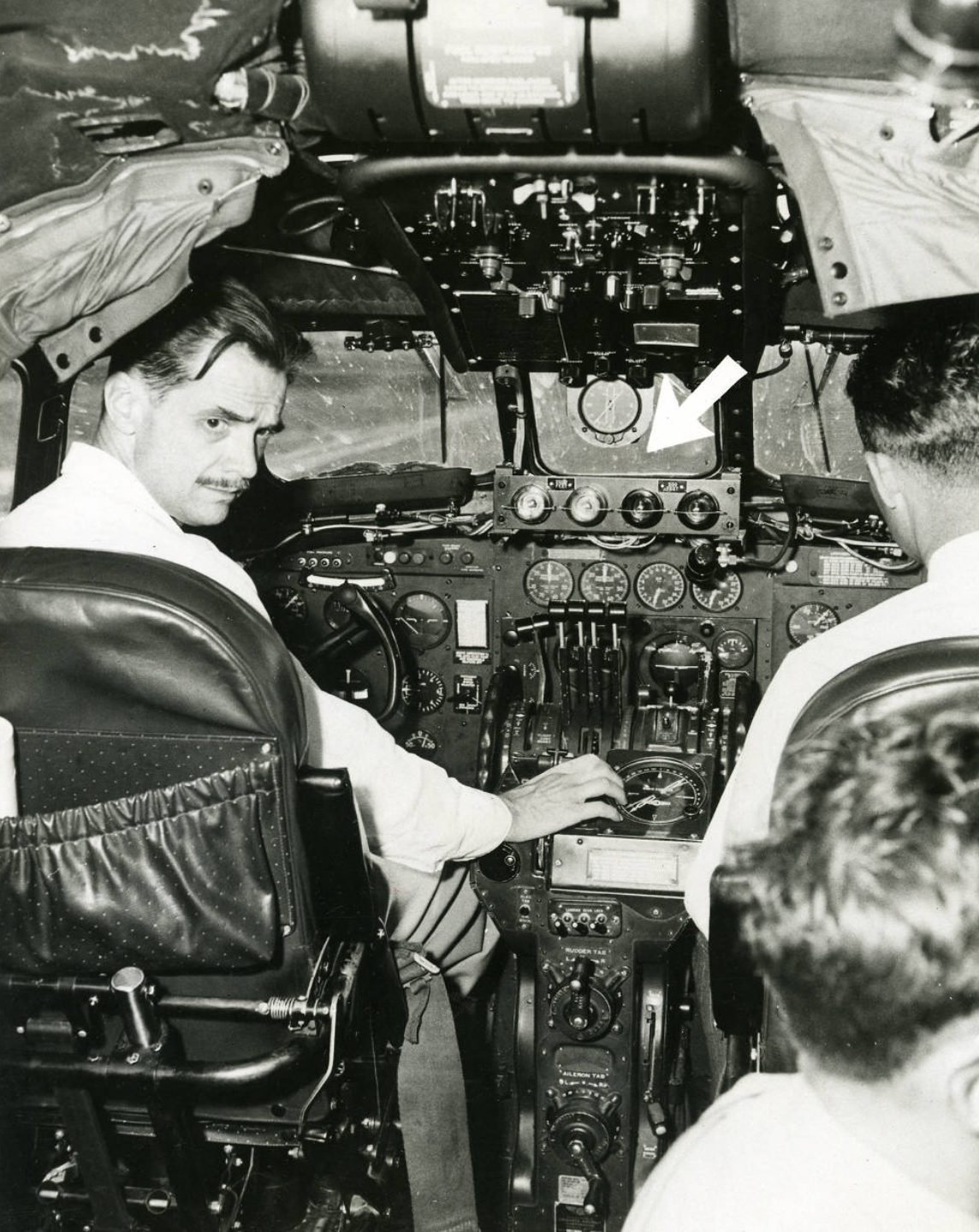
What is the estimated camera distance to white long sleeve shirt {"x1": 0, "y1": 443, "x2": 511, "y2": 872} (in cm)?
177

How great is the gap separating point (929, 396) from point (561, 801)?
1.28 meters

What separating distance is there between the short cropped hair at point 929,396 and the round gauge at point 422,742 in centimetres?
198

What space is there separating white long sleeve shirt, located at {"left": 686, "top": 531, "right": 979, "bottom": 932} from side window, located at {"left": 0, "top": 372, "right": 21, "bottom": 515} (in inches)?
60.6

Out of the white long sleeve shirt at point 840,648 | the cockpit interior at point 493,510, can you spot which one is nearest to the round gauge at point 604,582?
the cockpit interior at point 493,510

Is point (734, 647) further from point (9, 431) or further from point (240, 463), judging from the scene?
point (9, 431)

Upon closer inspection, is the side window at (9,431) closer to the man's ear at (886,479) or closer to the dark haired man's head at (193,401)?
the dark haired man's head at (193,401)

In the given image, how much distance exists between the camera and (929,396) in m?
1.79

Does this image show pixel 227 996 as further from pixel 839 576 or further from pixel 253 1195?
pixel 839 576

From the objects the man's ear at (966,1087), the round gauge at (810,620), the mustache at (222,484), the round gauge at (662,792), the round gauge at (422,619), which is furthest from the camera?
the round gauge at (422,619)

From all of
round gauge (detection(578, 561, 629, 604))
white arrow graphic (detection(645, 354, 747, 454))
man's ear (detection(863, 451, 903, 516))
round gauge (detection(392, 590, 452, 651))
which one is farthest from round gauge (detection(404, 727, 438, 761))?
man's ear (detection(863, 451, 903, 516))

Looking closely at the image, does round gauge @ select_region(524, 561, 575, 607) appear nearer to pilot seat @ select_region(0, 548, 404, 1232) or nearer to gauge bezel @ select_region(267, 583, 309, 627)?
gauge bezel @ select_region(267, 583, 309, 627)

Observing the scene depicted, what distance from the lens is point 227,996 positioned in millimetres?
1537

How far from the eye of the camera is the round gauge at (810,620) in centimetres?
316

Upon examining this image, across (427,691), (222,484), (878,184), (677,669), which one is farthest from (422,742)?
(878,184)
